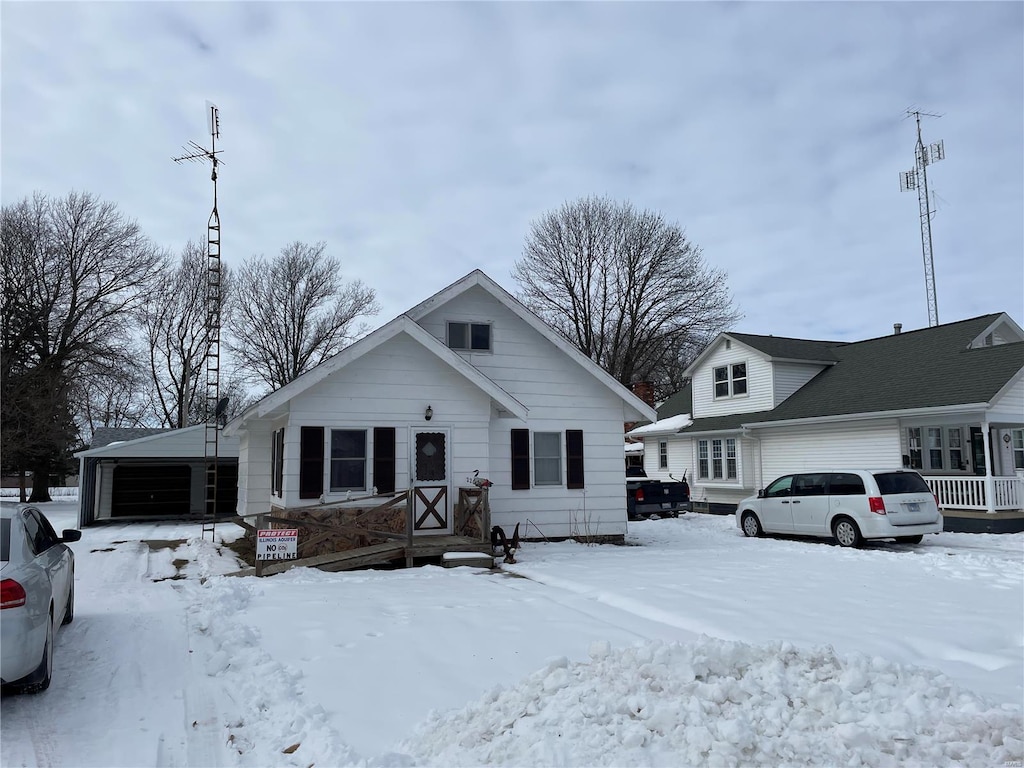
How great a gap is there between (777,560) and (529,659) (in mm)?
7744

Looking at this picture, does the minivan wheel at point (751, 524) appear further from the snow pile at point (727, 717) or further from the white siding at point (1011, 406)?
the snow pile at point (727, 717)

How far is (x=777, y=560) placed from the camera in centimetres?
1215

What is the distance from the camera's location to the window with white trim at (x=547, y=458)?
49.0 ft

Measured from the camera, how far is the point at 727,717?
4.13 m

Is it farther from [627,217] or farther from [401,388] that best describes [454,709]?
[627,217]

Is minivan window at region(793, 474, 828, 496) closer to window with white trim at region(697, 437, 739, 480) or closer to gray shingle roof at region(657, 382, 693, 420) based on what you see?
window with white trim at region(697, 437, 739, 480)

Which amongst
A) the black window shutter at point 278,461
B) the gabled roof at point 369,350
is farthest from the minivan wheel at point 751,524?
the black window shutter at point 278,461

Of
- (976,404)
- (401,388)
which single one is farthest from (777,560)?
(976,404)

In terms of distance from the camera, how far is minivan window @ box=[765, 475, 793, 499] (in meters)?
15.7

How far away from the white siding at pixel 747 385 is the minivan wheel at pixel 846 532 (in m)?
9.85

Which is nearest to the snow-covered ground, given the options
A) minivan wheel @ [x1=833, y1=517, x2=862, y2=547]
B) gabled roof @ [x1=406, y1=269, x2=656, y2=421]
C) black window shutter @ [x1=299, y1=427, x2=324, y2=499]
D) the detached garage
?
black window shutter @ [x1=299, y1=427, x2=324, y2=499]

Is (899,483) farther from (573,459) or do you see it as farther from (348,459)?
(348,459)

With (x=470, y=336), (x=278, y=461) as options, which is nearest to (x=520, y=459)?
(x=470, y=336)

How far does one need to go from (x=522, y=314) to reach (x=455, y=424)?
10.5ft
